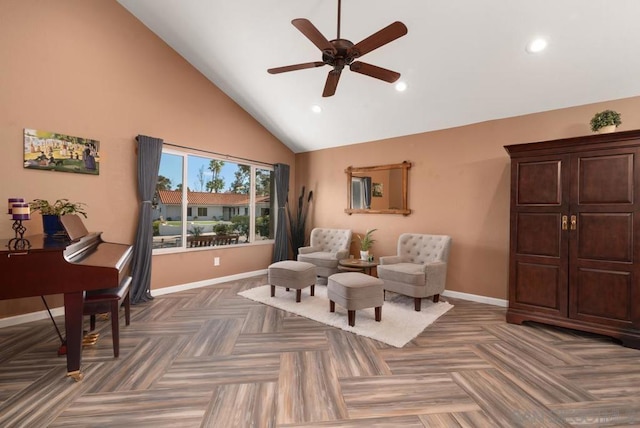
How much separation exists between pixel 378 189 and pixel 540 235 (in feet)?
8.38

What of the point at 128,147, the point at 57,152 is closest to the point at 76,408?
the point at 57,152

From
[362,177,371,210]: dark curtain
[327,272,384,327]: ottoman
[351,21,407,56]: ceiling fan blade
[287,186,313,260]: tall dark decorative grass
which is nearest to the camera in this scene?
[351,21,407,56]: ceiling fan blade

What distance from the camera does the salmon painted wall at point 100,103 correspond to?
3.05 meters

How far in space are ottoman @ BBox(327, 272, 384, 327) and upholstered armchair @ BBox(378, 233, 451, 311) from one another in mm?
591

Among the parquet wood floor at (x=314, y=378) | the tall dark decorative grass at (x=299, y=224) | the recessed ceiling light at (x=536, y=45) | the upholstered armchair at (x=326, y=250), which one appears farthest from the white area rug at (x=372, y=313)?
the recessed ceiling light at (x=536, y=45)

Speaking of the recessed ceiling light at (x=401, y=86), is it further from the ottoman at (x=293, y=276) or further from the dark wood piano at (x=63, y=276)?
the dark wood piano at (x=63, y=276)

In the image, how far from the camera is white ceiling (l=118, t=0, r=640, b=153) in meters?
2.80

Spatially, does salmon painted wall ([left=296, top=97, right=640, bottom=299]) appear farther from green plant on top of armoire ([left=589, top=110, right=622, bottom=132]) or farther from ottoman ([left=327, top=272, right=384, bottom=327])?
ottoman ([left=327, top=272, right=384, bottom=327])

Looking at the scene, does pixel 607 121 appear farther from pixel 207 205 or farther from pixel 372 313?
pixel 207 205

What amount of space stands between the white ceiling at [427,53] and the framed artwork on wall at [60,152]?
77.4 inches

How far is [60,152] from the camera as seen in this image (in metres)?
3.34

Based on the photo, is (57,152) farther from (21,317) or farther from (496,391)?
(496,391)

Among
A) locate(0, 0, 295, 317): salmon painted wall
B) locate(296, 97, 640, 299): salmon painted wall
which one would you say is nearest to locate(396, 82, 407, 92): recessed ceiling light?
locate(296, 97, 640, 299): salmon painted wall

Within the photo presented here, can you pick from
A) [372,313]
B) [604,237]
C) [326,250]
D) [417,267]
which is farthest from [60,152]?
[604,237]
